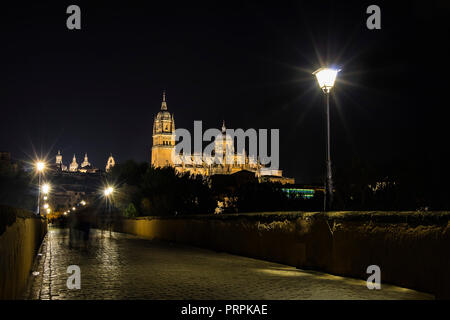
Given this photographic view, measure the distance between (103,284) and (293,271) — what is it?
16.4 ft

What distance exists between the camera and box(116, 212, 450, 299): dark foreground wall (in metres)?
8.55

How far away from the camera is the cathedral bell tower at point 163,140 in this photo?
181875 millimetres

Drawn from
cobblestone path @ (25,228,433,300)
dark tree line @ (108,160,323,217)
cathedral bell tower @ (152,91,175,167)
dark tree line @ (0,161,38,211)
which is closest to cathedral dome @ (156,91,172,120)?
cathedral bell tower @ (152,91,175,167)

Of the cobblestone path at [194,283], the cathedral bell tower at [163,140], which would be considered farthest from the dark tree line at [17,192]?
the cathedral bell tower at [163,140]

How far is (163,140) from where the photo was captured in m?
182

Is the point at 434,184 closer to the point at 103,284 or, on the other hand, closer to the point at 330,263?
the point at 330,263

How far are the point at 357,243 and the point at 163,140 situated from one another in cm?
17343

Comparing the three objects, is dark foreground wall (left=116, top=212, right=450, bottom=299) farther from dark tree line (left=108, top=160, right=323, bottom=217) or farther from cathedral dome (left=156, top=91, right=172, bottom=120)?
cathedral dome (left=156, top=91, right=172, bottom=120)

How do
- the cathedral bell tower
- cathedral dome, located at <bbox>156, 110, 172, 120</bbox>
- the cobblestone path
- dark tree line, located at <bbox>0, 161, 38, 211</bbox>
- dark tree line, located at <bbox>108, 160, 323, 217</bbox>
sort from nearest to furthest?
the cobblestone path → dark tree line, located at <bbox>108, 160, 323, 217</bbox> → dark tree line, located at <bbox>0, 161, 38, 211</bbox> → the cathedral bell tower → cathedral dome, located at <bbox>156, 110, 172, 120</bbox>

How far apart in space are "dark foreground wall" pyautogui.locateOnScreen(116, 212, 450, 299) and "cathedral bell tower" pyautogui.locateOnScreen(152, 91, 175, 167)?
16455 cm

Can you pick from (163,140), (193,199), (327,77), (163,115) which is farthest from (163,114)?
(327,77)

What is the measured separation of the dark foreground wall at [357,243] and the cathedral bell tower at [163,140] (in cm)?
16455

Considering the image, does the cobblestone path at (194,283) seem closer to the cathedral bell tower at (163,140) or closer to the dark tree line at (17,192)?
the dark tree line at (17,192)

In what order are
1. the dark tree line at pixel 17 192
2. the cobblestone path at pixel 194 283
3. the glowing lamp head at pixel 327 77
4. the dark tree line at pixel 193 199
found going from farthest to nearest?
the dark tree line at pixel 17 192 → the dark tree line at pixel 193 199 → the glowing lamp head at pixel 327 77 → the cobblestone path at pixel 194 283
